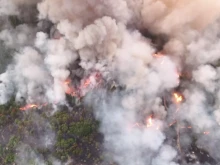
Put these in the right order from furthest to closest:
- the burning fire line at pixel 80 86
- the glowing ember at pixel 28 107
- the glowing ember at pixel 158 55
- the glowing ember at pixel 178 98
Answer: the glowing ember at pixel 158 55
the glowing ember at pixel 28 107
the burning fire line at pixel 80 86
the glowing ember at pixel 178 98

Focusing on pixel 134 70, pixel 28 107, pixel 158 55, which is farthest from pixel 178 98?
pixel 28 107

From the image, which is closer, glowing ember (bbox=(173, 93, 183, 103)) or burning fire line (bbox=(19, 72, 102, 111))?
glowing ember (bbox=(173, 93, 183, 103))

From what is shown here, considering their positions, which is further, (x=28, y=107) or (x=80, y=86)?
(x=80, y=86)

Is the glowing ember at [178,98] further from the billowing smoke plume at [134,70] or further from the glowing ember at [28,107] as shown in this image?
the glowing ember at [28,107]

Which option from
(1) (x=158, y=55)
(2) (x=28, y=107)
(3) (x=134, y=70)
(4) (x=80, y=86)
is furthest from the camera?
(1) (x=158, y=55)

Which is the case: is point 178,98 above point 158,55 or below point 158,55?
below

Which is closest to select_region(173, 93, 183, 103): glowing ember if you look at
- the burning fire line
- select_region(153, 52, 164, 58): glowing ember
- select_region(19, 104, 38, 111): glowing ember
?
select_region(153, 52, 164, 58): glowing ember

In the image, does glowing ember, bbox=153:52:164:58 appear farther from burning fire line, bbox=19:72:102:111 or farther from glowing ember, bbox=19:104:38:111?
glowing ember, bbox=19:104:38:111

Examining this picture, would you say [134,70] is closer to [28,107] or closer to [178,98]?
[178,98]

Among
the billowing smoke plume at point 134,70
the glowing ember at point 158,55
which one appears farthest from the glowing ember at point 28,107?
the glowing ember at point 158,55
